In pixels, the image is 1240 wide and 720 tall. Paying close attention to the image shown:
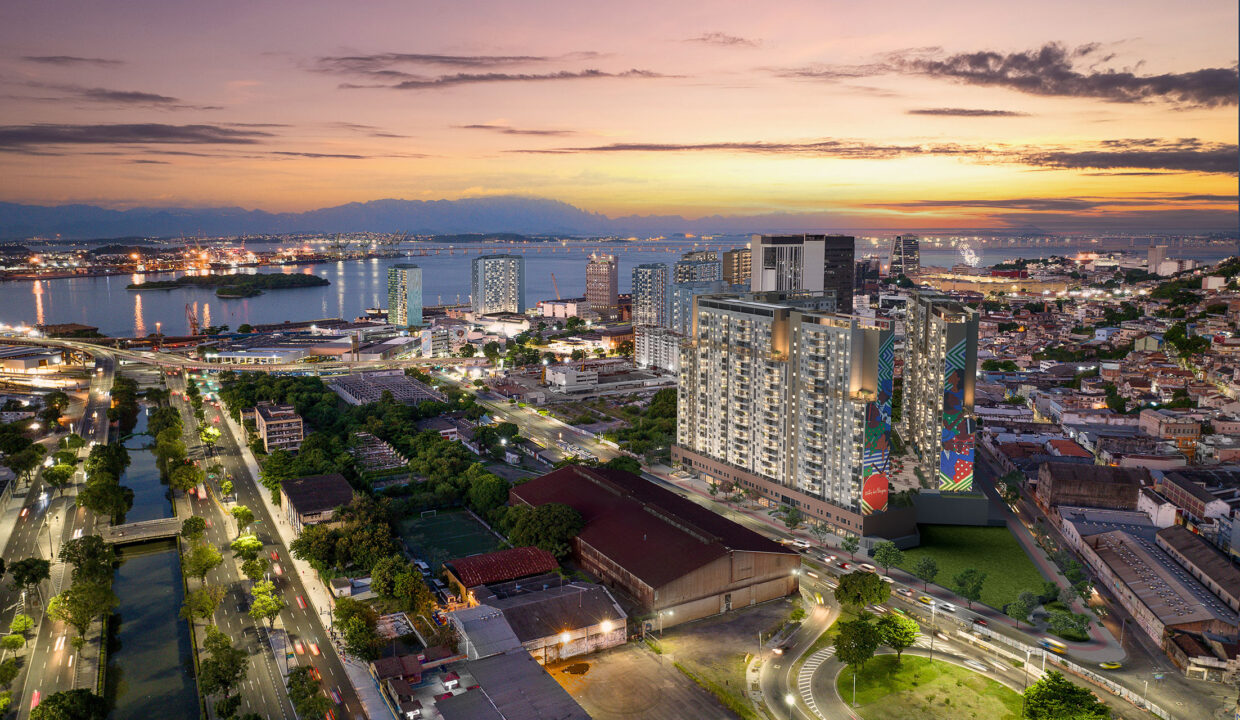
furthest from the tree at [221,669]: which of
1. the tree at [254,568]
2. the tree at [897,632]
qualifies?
the tree at [897,632]

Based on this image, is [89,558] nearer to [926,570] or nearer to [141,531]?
[141,531]

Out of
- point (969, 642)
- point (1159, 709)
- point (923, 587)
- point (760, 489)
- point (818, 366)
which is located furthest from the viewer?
point (760, 489)

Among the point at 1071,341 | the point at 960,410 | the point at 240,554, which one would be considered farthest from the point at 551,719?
the point at 1071,341

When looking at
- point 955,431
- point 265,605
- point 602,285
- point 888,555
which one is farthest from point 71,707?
point 602,285

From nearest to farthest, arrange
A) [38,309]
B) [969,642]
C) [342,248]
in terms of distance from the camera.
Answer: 1. [969,642]
2. [38,309]
3. [342,248]

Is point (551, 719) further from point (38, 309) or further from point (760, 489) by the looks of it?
point (38, 309)

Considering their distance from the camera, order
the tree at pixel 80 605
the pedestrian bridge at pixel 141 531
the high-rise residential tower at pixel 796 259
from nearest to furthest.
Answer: the tree at pixel 80 605 < the pedestrian bridge at pixel 141 531 < the high-rise residential tower at pixel 796 259

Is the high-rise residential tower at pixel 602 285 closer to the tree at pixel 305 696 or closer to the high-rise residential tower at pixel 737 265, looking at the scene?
the high-rise residential tower at pixel 737 265
